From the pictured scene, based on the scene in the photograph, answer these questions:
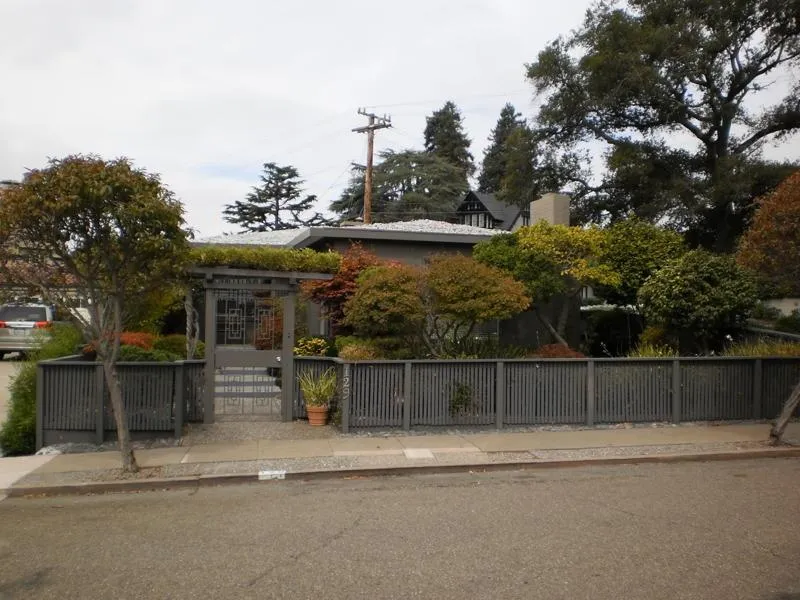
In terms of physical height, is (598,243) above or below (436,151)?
below

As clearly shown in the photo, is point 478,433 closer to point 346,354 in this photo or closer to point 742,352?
point 346,354

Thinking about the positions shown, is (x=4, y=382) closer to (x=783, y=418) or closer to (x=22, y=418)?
(x=22, y=418)

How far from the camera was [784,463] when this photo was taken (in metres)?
9.46

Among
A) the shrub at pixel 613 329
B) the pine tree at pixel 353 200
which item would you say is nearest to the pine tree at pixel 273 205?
the pine tree at pixel 353 200

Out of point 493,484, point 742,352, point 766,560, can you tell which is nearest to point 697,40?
point 742,352

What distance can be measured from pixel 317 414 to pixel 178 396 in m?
2.25

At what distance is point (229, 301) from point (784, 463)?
9.37 m

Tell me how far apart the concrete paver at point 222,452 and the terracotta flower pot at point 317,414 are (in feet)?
4.15

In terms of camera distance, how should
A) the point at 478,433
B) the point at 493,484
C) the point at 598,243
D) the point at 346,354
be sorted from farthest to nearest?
the point at 598,243
the point at 346,354
the point at 478,433
the point at 493,484

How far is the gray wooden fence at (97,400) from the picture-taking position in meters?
10.1

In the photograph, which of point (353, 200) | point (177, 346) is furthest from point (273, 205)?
point (177, 346)

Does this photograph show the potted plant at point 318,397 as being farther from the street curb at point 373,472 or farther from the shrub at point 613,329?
the shrub at point 613,329

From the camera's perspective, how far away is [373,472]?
8.95m

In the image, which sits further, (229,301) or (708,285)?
(708,285)
